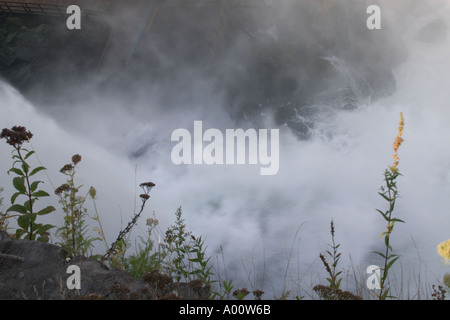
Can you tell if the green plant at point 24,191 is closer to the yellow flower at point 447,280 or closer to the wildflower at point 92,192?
the wildflower at point 92,192

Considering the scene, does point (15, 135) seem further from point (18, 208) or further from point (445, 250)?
point (445, 250)

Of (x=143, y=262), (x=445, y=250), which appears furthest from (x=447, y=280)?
(x=143, y=262)

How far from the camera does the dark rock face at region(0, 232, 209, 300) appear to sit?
9.23 ft

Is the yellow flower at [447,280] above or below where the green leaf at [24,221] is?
below

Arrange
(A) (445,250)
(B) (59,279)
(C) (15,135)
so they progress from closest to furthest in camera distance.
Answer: (A) (445,250) < (B) (59,279) < (C) (15,135)

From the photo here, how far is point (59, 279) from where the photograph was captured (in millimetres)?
3086

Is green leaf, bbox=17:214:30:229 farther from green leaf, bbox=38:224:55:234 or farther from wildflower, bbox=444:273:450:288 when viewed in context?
wildflower, bbox=444:273:450:288

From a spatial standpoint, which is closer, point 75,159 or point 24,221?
point 75,159

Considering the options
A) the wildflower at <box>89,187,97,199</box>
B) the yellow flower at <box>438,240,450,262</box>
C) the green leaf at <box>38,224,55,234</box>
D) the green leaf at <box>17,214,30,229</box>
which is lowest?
the yellow flower at <box>438,240,450,262</box>

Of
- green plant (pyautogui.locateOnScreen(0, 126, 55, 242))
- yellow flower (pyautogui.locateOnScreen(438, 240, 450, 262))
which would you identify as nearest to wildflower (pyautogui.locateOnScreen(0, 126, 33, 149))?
green plant (pyautogui.locateOnScreen(0, 126, 55, 242))

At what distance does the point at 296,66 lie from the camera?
18.5m

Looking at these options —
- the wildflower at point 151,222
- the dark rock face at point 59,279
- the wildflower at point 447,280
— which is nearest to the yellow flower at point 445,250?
the wildflower at point 447,280

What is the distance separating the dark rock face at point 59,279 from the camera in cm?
281
